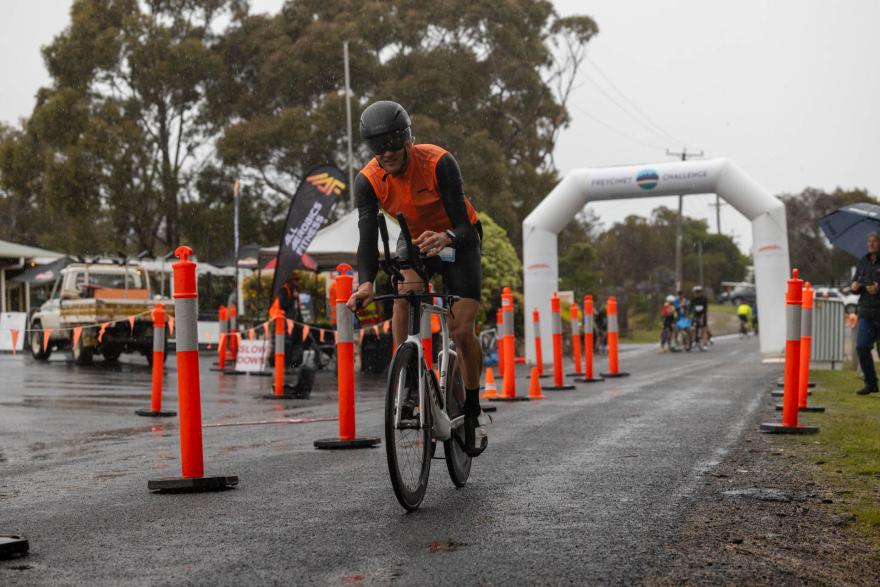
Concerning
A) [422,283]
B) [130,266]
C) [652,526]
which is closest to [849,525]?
[652,526]

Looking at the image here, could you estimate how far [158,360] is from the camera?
1136 cm

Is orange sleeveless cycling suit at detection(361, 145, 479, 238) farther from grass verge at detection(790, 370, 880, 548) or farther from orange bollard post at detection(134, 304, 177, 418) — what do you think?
orange bollard post at detection(134, 304, 177, 418)

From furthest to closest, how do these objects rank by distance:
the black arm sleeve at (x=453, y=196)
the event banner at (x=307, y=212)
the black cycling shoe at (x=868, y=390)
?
the event banner at (x=307, y=212) → the black cycling shoe at (x=868, y=390) → the black arm sleeve at (x=453, y=196)

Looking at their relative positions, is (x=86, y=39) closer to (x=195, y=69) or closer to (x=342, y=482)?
(x=195, y=69)

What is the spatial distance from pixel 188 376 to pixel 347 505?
4.54 ft

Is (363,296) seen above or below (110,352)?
above

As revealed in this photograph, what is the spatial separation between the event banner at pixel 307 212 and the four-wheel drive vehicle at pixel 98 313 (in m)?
4.17

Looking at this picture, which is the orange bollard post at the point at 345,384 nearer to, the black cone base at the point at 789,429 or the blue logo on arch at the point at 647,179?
the black cone base at the point at 789,429

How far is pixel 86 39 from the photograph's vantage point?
42.8 meters

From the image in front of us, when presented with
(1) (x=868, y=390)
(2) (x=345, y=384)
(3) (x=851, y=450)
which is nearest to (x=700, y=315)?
(1) (x=868, y=390)

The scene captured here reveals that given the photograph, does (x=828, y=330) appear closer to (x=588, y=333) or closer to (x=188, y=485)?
(x=588, y=333)

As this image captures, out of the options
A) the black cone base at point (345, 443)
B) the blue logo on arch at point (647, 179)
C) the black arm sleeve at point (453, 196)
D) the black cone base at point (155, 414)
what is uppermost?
the blue logo on arch at point (647, 179)

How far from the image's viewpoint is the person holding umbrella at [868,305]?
43.7ft

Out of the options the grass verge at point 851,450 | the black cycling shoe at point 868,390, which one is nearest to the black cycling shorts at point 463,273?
the grass verge at point 851,450
